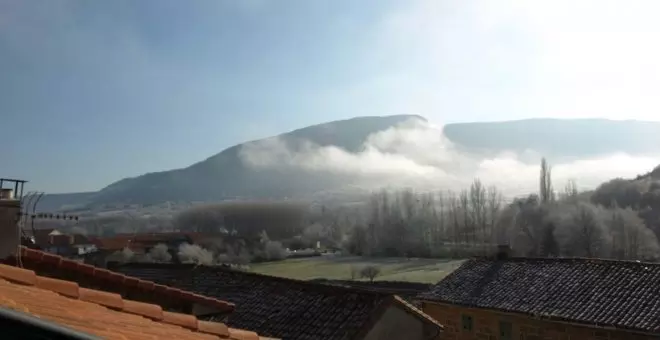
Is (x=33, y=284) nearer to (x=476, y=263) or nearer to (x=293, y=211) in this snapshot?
(x=476, y=263)

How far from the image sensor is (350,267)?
62156 mm

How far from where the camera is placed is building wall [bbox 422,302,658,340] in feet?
57.4

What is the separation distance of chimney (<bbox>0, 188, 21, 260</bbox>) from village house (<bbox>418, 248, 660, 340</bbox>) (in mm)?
16834

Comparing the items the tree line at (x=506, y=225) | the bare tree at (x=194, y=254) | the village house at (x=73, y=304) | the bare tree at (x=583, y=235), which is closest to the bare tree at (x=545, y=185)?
the tree line at (x=506, y=225)

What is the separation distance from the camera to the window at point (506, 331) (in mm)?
19875

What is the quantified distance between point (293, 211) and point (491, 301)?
109 meters

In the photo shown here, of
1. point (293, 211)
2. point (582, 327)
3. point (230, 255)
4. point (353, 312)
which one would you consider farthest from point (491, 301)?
point (293, 211)

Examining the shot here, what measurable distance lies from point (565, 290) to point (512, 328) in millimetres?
2382

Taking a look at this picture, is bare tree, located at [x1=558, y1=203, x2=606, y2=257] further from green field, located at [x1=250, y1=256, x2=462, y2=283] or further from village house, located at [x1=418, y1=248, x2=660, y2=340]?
village house, located at [x1=418, y1=248, x2=660, y2=340]

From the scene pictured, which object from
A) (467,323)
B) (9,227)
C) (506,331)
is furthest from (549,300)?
(9,227)

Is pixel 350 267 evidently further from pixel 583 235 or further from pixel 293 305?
pixel 293 305

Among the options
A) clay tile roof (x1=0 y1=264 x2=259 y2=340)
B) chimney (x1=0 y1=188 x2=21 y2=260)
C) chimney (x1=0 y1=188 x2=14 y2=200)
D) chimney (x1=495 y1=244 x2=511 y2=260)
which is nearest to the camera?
clay tile roof (x1=0 y1=264 x2=259 y2=340)

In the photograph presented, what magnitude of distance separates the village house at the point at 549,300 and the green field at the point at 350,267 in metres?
22.4

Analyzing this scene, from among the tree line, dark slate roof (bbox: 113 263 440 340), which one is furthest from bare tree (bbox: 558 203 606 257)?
dark slate roof (bbox: 113 263 440 340)
